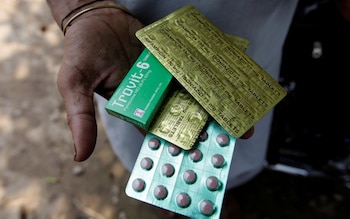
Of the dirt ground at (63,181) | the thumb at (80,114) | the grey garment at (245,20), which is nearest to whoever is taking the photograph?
the thumb at (80,114)

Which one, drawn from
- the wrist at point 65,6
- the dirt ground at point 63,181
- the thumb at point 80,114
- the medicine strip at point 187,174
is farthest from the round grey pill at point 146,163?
the dirt ground at point 63,181

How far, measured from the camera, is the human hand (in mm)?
728

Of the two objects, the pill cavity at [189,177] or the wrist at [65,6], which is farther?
the wrist at [65,6]

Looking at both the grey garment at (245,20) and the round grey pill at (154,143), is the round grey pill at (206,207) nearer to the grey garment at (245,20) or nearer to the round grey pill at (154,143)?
the round grey pill at (154,143)

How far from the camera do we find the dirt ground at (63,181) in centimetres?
138

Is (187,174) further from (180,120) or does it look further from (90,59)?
(90,59)

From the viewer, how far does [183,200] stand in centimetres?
73

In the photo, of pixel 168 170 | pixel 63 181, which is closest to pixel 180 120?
pixel 168 170

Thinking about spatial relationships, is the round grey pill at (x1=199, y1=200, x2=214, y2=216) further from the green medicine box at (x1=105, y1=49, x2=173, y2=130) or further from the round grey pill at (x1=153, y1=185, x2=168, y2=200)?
the green medicine box at (x1=105, y1=49, x2=173, y2=130)

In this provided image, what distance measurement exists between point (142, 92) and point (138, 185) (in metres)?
0.19

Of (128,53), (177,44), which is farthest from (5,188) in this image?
(177,44)

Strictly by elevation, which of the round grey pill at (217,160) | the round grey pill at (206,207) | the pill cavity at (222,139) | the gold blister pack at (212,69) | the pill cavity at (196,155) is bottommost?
the round grey pill at (206,207)

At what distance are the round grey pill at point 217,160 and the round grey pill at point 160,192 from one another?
109 mm

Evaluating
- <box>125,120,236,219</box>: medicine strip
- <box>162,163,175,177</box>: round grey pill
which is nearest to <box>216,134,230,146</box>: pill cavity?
<box>125,120,236,219</box>: medicine strip
